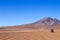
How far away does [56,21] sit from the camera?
156000mm

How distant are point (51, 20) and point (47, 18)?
225 inches

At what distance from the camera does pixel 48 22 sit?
504ft

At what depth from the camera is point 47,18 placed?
534 ft

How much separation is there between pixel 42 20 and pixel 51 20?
10635 mm

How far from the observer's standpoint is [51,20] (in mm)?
158875

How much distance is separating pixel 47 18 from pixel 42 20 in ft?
33.5

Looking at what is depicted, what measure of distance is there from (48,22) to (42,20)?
21.0ft

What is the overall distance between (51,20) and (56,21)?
562cm

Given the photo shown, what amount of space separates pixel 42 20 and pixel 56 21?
14.6m

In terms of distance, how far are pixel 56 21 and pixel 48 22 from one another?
8873 millimetres
